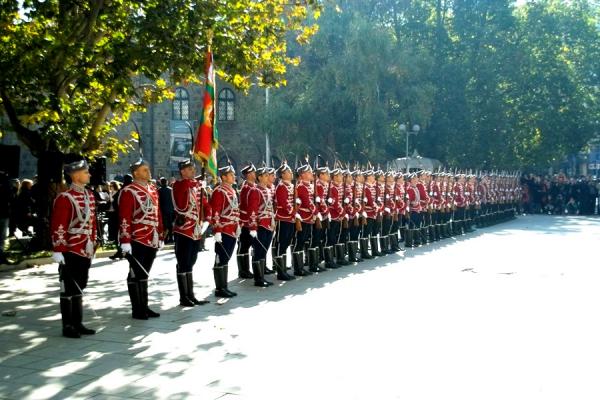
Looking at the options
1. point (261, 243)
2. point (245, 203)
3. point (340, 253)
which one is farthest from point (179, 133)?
point (261, 243)

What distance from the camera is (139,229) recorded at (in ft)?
30.8

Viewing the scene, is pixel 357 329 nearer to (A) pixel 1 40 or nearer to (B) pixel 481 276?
(B) pixel 481 276

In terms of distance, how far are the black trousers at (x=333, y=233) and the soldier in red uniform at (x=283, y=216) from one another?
70.7 inches

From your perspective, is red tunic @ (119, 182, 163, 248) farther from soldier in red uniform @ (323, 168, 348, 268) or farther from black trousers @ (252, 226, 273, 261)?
soldier in red uniform @ (323, 168, 348, 268)

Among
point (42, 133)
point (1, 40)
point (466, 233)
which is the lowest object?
point (466, 233)

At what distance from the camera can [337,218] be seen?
50.1 feet

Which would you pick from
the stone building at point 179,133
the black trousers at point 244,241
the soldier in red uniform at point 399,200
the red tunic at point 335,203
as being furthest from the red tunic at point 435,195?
the stone building at point 179,133

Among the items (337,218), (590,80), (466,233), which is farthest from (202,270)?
(590,80)

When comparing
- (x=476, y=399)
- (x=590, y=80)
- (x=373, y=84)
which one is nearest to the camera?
(x=476, y=399)

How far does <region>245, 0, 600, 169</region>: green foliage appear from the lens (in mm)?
39281

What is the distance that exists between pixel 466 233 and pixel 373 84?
15.7 meters

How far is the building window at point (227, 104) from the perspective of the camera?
1971 inches

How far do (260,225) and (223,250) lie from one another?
51.1 inches

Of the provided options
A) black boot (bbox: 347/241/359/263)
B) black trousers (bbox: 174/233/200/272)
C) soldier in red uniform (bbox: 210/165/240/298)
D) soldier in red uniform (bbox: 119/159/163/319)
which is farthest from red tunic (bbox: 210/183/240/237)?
black boot (bbox: 347/241/359/263)
